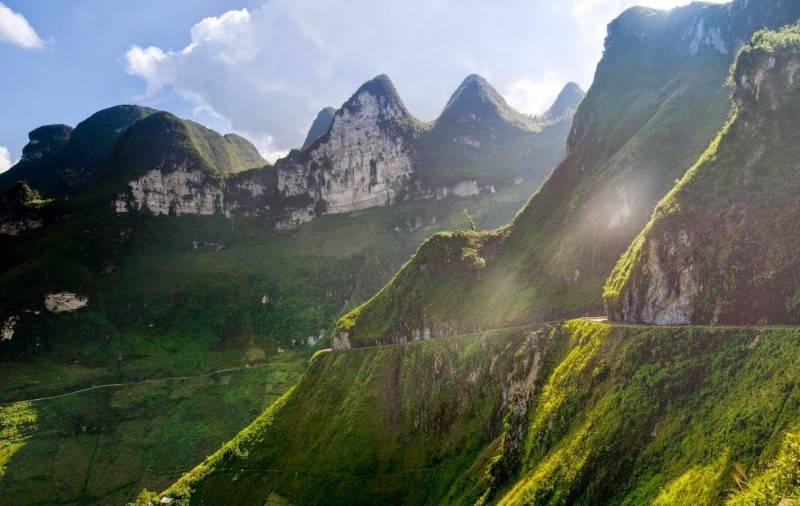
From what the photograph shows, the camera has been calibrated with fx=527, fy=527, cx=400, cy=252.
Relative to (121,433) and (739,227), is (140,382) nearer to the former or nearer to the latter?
(121,433)

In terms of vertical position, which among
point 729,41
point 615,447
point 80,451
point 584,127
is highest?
point 729,41

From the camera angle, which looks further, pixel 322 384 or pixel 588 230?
pixel 322 384

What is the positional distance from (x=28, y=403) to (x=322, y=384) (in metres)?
92.0

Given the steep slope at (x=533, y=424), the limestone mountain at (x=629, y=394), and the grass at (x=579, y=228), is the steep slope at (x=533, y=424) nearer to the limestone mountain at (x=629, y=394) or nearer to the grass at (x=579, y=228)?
the limestone mountain at (x=629, y=394)

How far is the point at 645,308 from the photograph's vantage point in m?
57.2

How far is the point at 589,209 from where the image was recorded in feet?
317

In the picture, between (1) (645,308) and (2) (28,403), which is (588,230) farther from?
(2) (28,403)

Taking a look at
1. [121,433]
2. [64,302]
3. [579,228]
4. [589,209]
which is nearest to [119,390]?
[121,433]

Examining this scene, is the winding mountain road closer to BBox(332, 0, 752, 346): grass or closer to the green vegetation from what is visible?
BBox(332, 0, 752, 346): grass

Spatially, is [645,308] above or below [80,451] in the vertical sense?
above

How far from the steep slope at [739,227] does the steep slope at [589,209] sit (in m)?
20.3

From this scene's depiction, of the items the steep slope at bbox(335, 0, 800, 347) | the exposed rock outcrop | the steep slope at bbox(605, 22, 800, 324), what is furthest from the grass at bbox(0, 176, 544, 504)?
the steep slope at bbox(605, 22, 800, 324)

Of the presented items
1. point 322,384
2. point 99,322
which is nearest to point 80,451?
point 322,384

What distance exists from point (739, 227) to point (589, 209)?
4478 cm
